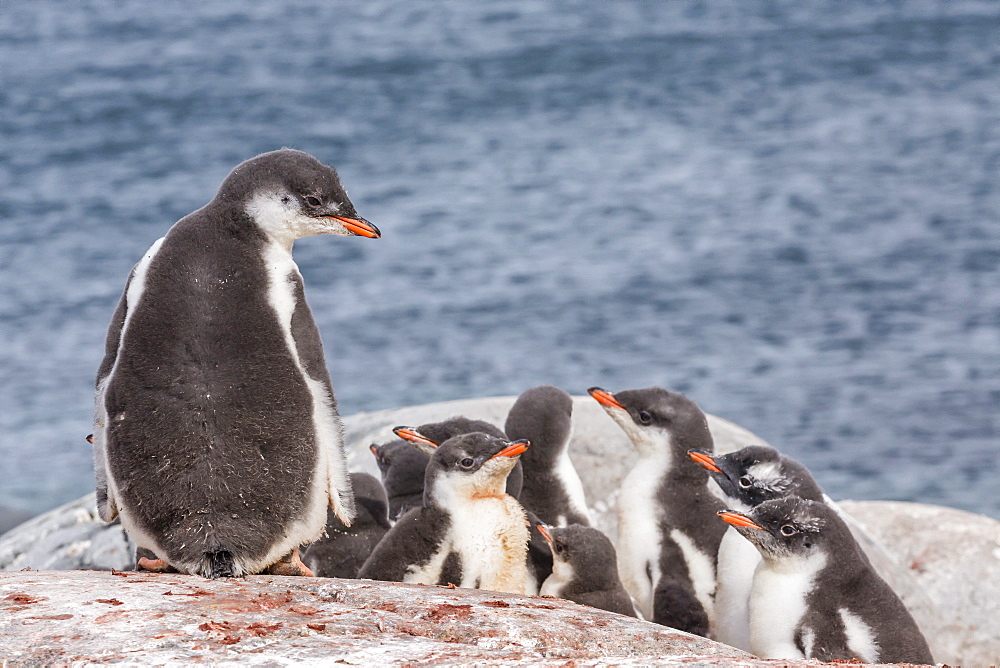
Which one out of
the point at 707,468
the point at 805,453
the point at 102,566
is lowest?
the point at 805,453

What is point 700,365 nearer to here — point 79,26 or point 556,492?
point 556,492

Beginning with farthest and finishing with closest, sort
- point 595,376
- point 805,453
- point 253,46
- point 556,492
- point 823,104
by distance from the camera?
point 253,46 < point 823,104 < point 595,376 < point 805,453 < point 556,492

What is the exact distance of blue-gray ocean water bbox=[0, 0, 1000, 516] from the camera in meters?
13.0

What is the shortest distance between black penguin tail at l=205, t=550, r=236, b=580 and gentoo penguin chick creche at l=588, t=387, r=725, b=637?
7.40ft

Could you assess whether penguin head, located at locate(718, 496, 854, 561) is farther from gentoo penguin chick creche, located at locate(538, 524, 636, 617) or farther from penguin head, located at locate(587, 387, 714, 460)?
penguin head, located at locate(587, 387, 714, 460)

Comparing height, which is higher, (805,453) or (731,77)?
(731,77)

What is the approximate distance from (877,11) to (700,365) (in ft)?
72.3

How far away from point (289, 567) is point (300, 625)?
2.99 ft

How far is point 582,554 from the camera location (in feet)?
17.5

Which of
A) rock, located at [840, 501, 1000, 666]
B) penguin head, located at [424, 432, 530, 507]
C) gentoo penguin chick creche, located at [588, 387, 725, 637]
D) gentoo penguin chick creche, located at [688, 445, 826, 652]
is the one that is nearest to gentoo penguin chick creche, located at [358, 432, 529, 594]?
penguin head, located at [424, 432, 530, 507]

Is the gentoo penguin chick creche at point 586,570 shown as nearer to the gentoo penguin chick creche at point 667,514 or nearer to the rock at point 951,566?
the gentoo penguin chick creche at point 667,514

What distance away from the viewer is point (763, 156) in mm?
21453

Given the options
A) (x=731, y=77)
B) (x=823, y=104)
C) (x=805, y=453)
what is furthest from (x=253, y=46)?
(x=805, y=453)

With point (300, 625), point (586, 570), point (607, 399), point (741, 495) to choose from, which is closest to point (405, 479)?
point (607, 399)
